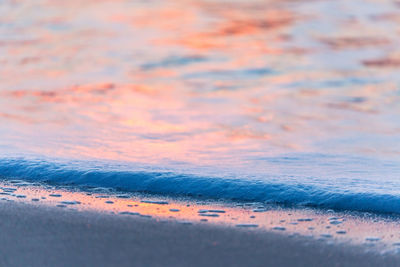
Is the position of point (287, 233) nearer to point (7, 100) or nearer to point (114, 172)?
point (114, 172)

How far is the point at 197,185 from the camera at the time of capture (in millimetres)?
3330

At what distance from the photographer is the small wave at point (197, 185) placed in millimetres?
3021

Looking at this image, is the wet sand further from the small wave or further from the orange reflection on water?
the small wave

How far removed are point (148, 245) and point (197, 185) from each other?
3.65 feet

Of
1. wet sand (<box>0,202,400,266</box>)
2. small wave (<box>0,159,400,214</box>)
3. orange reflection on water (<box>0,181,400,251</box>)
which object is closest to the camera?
wet sand (<box>0,202,400,266</box>)

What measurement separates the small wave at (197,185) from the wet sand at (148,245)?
2.19 feet

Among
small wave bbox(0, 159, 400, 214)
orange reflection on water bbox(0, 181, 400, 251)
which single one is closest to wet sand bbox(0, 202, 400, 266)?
orange reflection on water bbox(0, 181, 400, 251)

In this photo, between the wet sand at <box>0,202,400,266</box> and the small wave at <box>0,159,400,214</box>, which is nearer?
the wet sand at <box>0,202,400,266</box>

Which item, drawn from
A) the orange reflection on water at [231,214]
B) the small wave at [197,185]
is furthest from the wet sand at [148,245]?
the small wave at [197,185]

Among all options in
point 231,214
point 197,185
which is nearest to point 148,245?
point 231,214

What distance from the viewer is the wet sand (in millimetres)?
2064

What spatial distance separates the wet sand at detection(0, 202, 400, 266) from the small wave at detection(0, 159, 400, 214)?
67 cm

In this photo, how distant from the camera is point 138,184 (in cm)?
340

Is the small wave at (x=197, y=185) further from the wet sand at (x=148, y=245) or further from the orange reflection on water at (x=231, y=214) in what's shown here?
the wet sand at (x=148, y=245)
